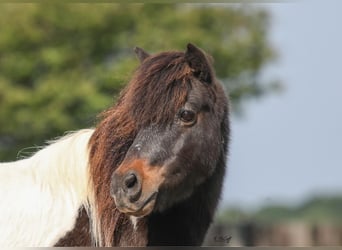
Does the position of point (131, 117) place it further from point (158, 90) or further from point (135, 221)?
point (135, 221)

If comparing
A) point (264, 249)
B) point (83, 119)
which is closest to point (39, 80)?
point (83, 119)

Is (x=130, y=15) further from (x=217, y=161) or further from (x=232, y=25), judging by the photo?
(x=217, y=161)

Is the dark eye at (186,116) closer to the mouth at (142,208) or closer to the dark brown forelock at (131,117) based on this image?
the dark brown forelock at (131,117)

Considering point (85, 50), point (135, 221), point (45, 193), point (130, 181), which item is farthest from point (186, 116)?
point (85, 50)

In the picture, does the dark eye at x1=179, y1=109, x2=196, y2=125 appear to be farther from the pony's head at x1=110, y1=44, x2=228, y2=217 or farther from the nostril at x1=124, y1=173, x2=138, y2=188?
the nostril at x1=124, y1=173, x2=138, y2=188

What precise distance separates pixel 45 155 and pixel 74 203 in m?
0.41

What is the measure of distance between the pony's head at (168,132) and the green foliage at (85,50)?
11773mm

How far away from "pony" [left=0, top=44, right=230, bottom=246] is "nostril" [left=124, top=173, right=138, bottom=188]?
0.42 feet

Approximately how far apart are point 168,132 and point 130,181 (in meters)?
0.44

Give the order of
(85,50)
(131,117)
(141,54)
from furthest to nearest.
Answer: (85,50) < (141,54) < (131,117)

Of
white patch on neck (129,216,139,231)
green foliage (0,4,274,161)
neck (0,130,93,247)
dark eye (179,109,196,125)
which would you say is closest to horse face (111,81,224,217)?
dark eye (179,109,196,125)

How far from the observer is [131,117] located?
14.2 feet

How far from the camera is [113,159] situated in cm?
442

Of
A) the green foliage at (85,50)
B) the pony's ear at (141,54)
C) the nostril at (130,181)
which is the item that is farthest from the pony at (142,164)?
the green foliage at (85,50)
